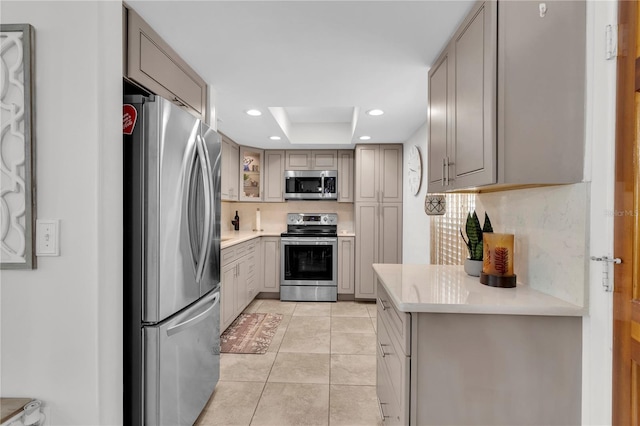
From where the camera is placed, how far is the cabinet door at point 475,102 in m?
1.19

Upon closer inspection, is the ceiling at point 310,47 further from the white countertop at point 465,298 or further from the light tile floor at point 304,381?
the light tile floor at point 304,381

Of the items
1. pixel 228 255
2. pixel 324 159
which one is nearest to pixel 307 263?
pixel 228 255

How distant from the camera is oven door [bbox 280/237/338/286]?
171 inches

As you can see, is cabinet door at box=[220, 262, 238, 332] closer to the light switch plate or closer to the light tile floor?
the light tile floor

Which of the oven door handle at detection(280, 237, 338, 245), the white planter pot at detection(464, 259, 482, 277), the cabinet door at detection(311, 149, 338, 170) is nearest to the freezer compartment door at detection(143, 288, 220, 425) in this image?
the white planter pot at detection(464, 259, 482, 277)

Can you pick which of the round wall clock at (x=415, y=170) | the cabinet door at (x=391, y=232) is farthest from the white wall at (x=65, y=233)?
the cabinet door at (x=391, y=232)

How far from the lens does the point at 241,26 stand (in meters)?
1.54

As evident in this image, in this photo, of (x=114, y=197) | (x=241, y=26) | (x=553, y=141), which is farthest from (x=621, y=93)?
(x=114, y=197)

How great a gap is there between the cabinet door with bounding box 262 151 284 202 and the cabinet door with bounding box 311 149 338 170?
1.63ft

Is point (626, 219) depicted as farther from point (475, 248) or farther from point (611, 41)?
point (475, 248)

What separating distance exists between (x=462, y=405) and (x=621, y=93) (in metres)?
1.27

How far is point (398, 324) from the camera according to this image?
1.34 metres

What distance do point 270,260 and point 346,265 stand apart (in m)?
1.09

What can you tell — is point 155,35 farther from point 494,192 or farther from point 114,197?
point 494,192
